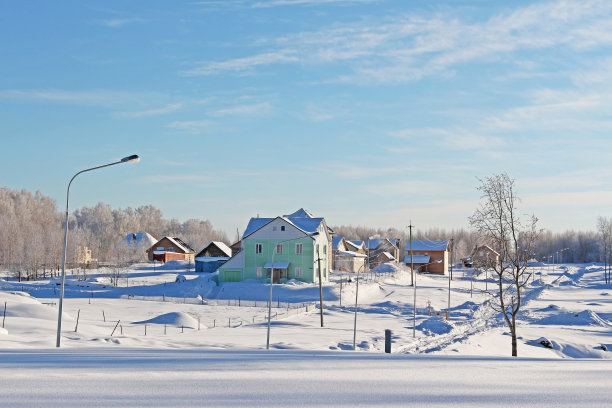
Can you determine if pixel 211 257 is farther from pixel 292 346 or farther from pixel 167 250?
pixel 292 346

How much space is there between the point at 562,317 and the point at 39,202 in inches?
5126

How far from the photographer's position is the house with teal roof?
241 ft

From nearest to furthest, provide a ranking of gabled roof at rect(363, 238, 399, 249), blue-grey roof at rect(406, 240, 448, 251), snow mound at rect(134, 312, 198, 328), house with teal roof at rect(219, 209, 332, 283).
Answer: snow mound at rect(134, 312, 198, 328) → house with teal roof at rect(219, 209, 332, 283) → blue-grey roof at rect(406, 240, 448, 251) → gabled roof at rect(363, 238, 399, 249)

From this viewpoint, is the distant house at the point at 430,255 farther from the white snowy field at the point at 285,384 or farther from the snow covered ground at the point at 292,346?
the white snowy field at the point at 285,384

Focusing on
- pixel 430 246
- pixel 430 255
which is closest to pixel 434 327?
pixel 430 255

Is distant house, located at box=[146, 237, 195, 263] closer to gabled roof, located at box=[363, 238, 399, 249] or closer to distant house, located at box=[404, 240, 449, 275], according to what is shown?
gabled roof, located at box=[363, 238, 399, 249]

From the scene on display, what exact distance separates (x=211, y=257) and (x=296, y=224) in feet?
78.7

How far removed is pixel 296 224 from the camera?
76000 mm

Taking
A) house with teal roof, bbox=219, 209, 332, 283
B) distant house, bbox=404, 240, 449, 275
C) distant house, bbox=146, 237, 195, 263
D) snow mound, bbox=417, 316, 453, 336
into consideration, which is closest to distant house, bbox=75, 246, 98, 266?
distant house, bbox=146, 237, 195, 263

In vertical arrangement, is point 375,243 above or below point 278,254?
above

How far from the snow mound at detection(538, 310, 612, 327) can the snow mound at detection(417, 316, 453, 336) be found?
12.2m

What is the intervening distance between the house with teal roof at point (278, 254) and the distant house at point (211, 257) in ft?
63.5

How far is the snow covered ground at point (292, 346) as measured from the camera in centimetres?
1017

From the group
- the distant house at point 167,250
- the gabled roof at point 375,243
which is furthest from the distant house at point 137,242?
the gabled roof at point 375,243
